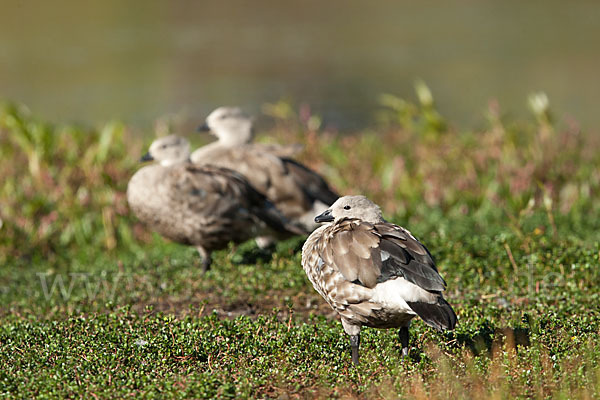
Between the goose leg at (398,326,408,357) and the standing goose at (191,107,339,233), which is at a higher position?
the standing goose at (191,107,339,233)

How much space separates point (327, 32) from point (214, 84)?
29.9 feet

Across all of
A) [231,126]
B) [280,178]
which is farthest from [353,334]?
[231,126]

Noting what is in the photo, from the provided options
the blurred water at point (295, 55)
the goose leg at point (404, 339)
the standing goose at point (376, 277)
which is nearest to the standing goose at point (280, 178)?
the standing goose at point (376, 277)

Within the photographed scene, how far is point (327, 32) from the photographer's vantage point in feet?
105

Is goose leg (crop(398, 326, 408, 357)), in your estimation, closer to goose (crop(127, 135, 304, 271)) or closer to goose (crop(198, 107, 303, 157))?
goose (crop(127, 135, 304, 271))

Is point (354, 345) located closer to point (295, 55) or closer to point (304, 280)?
point (304, 280)

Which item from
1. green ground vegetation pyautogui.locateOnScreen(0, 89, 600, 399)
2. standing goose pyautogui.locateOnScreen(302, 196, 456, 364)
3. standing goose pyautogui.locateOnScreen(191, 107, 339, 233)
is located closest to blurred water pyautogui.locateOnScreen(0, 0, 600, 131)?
green ground vegetation pyautogui.locateOnScreen(0, 89, 600, 399)

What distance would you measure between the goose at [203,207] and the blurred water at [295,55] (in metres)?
10.9

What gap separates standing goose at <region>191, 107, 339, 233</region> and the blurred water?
1022 cm

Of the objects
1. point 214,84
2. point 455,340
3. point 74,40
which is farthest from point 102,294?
point 74,40

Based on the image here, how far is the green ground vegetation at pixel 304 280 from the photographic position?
18.5 feet

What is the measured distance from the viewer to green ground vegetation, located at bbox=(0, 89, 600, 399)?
5.63m

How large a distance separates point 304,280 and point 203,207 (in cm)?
157

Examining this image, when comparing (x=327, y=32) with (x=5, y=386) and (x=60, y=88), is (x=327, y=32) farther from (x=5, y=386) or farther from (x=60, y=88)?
(x=5, y=386)
